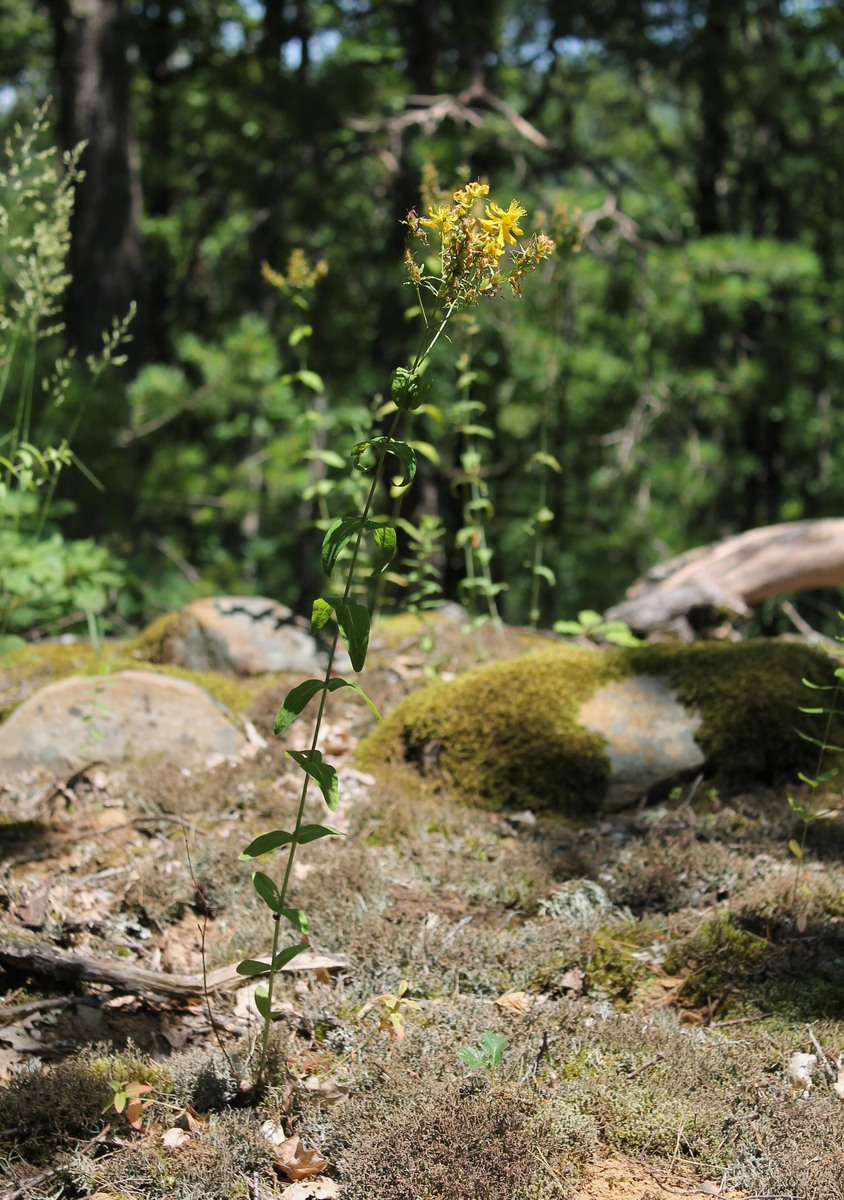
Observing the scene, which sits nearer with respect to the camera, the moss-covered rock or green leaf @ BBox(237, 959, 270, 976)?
green leaf @ BBox(237, 959, 270, 976)

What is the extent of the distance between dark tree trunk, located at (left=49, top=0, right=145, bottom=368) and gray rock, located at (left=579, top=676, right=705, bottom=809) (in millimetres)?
5230

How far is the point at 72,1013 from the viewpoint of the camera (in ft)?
8.43

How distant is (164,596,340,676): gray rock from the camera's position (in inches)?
194

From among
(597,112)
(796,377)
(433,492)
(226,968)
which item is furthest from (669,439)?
(597,112)

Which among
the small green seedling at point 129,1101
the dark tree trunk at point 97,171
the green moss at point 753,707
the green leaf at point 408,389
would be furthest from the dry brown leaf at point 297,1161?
the dark tree trunk at point 97,171

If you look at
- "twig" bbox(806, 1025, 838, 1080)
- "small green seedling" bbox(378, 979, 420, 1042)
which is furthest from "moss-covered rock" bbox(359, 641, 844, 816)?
"twig" bbox(806, 1025, 838, 1080)

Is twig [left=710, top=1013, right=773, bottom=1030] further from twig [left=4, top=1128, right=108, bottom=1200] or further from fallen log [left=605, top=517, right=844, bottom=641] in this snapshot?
fallen log [left=605, top=517, right=844, bottom=641]

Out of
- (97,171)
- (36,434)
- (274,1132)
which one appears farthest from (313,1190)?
(97,171)

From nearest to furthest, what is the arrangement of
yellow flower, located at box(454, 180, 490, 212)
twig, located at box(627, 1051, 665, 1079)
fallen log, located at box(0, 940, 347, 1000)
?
yellow flower, located at box(454, 180, 490, 212), twig, located at box(627, 1051, 665, 1079), fallen log, located at box(0, 940, 347, 1000)

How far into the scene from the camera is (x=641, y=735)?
3.77 meters

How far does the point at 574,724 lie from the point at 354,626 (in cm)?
203

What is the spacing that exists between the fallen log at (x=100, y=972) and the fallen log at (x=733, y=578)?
329 cm

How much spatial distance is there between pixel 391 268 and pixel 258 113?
5.77 feet

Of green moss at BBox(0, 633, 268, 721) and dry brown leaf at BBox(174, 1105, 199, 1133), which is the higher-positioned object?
green moss at BBox(0, 633, 268, 721)
